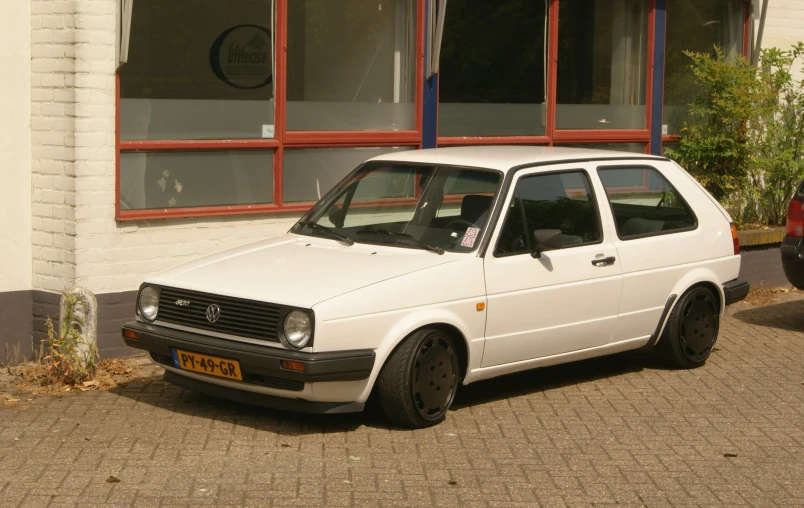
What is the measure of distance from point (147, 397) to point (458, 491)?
2.74 m

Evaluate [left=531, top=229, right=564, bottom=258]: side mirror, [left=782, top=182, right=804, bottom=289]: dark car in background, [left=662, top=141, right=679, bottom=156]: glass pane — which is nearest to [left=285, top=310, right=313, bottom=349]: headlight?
[left=531, top=229, right=564, bottom=258]: side mirror

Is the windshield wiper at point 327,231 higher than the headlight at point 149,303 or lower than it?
higher

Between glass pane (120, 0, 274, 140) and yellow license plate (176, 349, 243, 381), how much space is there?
8.76 ft

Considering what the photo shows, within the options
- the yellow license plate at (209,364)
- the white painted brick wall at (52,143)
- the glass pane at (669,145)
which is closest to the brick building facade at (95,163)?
the white painted brick wall at (52,143)

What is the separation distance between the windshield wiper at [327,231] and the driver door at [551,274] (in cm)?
95

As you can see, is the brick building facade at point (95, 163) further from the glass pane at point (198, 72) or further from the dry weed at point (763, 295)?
the dry weed at point (763, 295)

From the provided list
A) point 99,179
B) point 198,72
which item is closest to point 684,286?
point 198,72

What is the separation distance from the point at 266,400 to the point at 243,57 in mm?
3866

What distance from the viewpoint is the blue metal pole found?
13680 mm

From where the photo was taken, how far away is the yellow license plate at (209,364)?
278 inches

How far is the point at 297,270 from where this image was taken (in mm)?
7398

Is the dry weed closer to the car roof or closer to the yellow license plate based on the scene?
the car roof

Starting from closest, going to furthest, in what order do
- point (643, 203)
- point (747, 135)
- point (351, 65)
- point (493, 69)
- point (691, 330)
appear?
point (643, 203) → point (691, 330) → point (351, 65) → point (493, 69) → point (747, 135)

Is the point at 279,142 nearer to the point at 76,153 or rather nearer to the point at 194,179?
the point at 194,179
